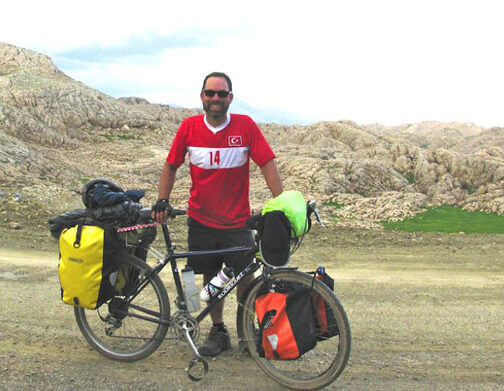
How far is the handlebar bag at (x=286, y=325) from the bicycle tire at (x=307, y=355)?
120 millimetres

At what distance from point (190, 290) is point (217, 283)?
0.25 metres

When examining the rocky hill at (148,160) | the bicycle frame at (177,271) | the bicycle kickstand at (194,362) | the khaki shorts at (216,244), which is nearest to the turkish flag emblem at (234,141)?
the khaki shorts at (216,244)

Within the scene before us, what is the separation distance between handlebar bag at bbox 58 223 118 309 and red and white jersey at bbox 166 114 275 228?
0.90 m

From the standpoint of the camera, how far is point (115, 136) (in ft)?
77.1

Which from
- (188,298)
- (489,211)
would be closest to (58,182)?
(188,298)

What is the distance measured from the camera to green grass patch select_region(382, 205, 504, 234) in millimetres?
10484

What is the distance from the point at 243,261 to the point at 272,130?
2715 cm

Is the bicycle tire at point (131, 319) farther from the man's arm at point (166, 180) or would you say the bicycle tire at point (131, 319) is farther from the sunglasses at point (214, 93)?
the sunglasses at point (214, 93)

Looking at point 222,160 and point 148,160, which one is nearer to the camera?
point 222,160

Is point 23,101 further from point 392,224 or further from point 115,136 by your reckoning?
point 392,224

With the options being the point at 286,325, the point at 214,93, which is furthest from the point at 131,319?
the point at 214,93

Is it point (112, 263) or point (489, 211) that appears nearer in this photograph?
point (112, 263)

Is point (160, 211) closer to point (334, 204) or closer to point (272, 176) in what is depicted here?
point (272, 176)

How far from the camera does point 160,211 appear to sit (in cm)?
374
